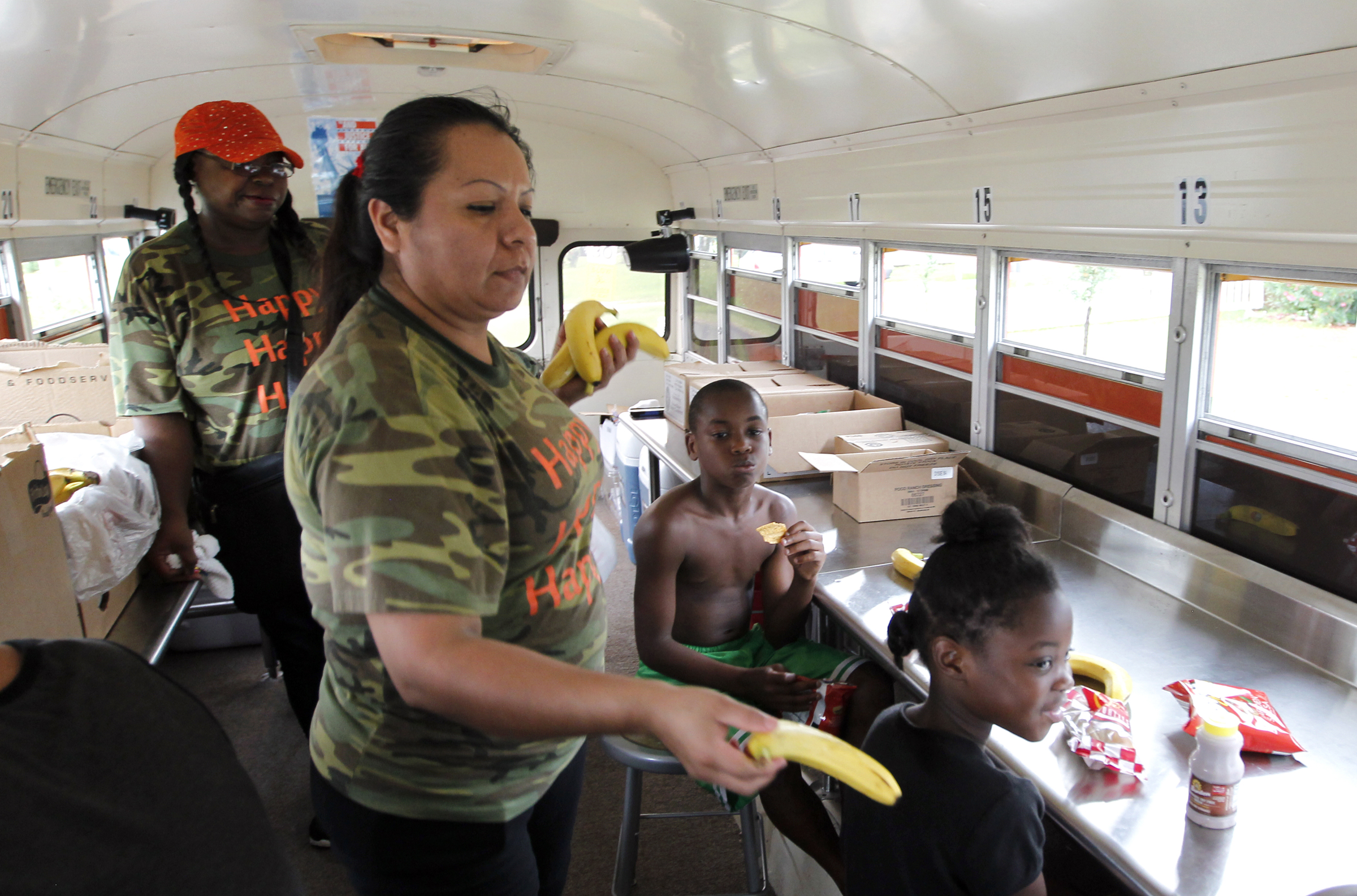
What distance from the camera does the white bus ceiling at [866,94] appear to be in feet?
6.67

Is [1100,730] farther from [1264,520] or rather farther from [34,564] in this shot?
[34,564]

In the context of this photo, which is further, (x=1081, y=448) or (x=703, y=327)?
(x=703, y=327)

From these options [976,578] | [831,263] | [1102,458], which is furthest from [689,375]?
[976,578]

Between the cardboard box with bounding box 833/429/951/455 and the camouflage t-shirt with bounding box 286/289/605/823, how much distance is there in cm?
238

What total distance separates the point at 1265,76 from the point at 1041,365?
132cm

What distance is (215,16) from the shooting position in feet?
10.4

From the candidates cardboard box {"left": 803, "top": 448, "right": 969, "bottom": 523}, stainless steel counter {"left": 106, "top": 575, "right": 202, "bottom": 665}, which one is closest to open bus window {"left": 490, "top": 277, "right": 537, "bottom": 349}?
stainless steel counter {"left": 106, "top": 575, "right": 202, "bottom": 665}

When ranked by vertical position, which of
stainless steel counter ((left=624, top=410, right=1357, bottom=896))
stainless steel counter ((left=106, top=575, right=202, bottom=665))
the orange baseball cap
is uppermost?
the orange baseball cap

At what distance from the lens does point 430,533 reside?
958 mm

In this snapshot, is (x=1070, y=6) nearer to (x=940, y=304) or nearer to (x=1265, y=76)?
(x=1265, y=76)

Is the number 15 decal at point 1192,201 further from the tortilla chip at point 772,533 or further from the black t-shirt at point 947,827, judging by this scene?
the black t-shirt at point 947,827

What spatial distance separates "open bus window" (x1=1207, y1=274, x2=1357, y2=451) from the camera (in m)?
2.16

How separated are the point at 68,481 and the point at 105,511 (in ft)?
0.53

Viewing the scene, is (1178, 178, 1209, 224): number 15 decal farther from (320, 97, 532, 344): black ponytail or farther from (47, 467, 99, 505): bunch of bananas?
(47, 467, 99, 505): bunch of bananas
